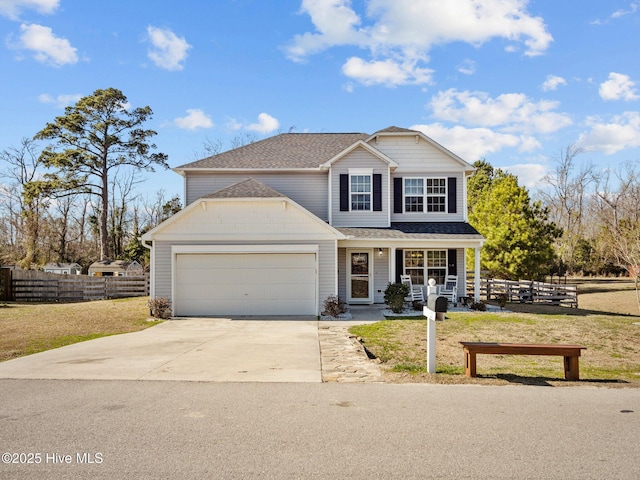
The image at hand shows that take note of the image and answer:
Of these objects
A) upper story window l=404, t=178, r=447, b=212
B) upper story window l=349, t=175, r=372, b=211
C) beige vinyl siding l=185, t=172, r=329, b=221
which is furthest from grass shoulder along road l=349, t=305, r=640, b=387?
beige vinyl siding l=185, t=172, r=329, b=221

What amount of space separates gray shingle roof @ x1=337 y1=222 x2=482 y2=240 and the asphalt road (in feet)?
38.4

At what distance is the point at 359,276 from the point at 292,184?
481cm

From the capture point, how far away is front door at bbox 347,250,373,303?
2072 cm

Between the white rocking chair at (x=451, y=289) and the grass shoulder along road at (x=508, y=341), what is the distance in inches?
84.7

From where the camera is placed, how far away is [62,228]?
4644 centimetres

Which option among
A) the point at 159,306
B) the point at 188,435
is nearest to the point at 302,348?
the point at 188,435

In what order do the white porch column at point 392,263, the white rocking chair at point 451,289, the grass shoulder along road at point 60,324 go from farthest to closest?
the white rocking chair at point 451,289 → the white porch column at point 392,263 → the grass shoulder along road at point 60,324

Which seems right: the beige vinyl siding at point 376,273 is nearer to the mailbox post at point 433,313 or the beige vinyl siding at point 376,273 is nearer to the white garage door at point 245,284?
the white garage door at point 245,284

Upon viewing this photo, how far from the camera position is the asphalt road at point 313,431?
4566mm

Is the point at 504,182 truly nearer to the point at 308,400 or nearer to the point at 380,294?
the point at 380,294

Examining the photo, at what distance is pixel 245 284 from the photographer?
1769 cm

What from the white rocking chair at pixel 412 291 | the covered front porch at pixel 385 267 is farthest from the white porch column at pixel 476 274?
the white rocking chair at pixel 412 291

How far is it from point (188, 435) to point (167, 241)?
13.0 meters

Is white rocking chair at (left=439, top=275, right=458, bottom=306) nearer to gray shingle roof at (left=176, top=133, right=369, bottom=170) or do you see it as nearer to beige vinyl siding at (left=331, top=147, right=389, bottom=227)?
beige vinyl siding at (left=331, top=147, right=389, bottom=227)
